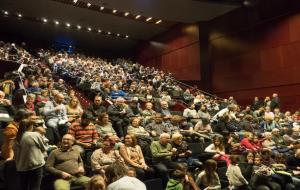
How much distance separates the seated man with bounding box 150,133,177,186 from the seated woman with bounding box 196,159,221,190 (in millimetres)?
369

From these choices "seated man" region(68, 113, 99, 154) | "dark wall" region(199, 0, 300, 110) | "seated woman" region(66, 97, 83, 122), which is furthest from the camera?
"dark wall" region(199, 0, 300, 110)

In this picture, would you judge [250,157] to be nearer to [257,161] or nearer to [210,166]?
[257,161]

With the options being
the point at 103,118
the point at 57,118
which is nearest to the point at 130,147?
the point at 103,118

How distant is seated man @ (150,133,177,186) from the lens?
4.41 metres

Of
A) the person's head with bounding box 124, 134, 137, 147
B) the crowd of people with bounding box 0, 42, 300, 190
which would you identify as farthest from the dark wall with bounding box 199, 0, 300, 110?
the person's head with bounding box 124, 134, 137, 147

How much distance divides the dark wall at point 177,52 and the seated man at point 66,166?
36.9ft

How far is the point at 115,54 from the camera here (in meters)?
20.9

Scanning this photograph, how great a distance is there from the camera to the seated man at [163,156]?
4.41 meters

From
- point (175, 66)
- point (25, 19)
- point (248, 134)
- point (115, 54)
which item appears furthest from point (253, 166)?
point (115, 54)

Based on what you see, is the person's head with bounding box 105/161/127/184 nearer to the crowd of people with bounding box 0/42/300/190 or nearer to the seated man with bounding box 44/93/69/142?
the crowd of people with bounding box 0/42/300/190

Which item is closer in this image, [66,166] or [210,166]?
[66,166]

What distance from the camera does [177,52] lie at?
634 inches

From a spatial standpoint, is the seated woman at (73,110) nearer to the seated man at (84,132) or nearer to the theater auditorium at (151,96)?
the theater auditorium at (151,96)

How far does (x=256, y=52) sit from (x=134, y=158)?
9.03m
